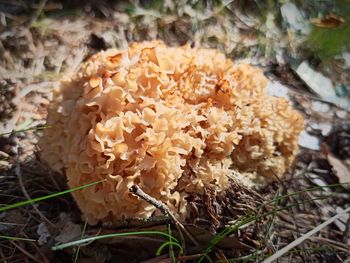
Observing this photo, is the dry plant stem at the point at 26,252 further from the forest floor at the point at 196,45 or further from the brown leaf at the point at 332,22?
the brown leaf at the point at 332,22

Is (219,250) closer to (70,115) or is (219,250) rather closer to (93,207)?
(93,207)

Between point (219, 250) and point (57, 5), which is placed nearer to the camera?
point (219, 250)

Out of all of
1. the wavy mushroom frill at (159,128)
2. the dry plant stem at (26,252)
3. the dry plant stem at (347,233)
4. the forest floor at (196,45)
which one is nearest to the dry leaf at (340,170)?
the forest floor at (196,45)

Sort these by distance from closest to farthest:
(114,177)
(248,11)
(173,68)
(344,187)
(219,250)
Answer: (114,177), (219,250), (173,68), (344,187), (248,11)

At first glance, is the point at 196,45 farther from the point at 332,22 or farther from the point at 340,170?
the point at 332,22

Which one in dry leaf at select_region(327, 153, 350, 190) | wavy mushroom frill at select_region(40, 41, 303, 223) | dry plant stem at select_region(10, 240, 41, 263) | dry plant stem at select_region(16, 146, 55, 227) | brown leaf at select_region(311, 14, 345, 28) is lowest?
dry leaf at select_region(327, 153, 350, 190)

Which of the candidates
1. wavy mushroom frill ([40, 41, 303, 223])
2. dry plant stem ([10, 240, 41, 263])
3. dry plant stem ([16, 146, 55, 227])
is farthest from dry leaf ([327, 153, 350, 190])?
dry plant stem ([10, 240, 41, 263])

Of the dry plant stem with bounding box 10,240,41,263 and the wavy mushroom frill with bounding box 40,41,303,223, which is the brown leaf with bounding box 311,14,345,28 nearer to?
the wavy mushroom frill with bounding box 40,41,303,223

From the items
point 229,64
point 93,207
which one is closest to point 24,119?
point 93,207
